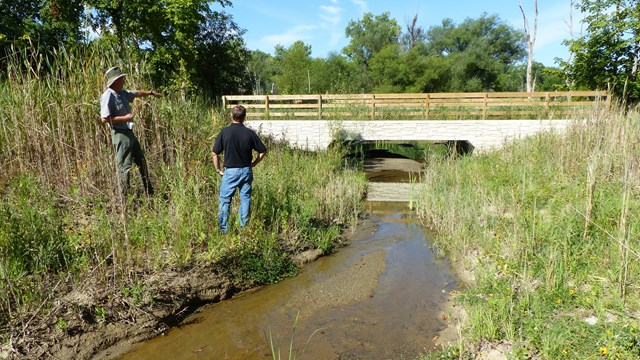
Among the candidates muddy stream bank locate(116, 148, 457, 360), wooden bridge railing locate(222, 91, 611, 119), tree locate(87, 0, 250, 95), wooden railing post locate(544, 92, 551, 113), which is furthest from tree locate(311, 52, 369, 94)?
muddy stream bank locate(116, 148, 457, 360)

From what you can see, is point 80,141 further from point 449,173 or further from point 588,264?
point 449,173

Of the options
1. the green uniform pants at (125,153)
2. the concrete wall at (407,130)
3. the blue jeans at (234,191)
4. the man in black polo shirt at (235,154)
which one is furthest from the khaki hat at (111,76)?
the concrete wall at (407,130)

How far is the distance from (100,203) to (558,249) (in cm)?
552

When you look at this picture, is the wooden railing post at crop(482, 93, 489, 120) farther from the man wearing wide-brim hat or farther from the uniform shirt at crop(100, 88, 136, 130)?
the uniform shirt at crop(100, 88, 136, 130)

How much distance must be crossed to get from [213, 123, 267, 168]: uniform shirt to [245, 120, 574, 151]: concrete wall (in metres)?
9.02

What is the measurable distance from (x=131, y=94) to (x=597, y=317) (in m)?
6.05

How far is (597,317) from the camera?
3.47 metres

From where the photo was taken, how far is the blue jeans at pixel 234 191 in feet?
17.3

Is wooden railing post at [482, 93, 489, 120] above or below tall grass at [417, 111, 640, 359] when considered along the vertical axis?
above

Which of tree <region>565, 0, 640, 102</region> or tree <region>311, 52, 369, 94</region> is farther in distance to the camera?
tree <region>311, 52, 369, 94</region>

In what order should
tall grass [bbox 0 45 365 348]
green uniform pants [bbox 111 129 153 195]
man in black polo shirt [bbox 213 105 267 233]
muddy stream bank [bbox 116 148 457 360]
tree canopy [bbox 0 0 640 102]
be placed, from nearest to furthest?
muddy stream bank [bbox 116 148 457 360]
tall grass [bbox 0 45 365 348]
man in black polo shirt [bbox 213 105 267 233]
green uniform pants [bbox 111 129 153 195]
tree canopy [bbox 0 0 640 102]

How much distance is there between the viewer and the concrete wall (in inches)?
566

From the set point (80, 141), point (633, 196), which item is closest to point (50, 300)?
point (80, 141)

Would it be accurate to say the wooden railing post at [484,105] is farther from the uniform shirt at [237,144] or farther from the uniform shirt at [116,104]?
the uniform shirt at [116,104]
